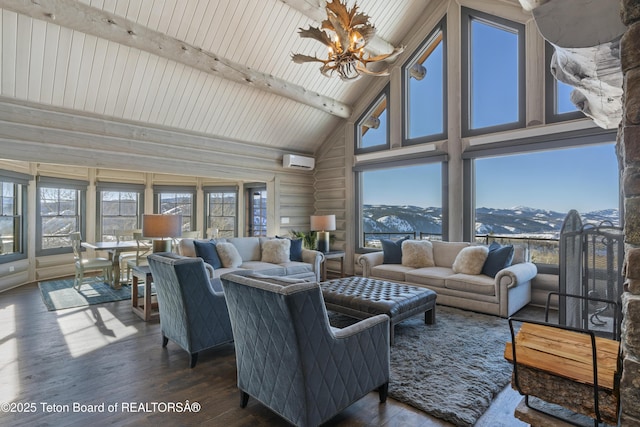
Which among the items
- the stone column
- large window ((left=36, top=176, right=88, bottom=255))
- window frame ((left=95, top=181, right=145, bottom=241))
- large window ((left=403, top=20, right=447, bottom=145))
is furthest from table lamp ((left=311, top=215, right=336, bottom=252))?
the stone column

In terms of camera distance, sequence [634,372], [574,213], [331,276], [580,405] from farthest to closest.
→ [331,276]
[574,213]
[580,405]
[634,372]

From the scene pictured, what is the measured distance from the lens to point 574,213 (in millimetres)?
2518

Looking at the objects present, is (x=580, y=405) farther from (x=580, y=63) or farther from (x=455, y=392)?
(x=580, y=63)

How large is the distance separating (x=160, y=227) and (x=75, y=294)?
→ 2375 millimetres

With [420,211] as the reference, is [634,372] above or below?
below

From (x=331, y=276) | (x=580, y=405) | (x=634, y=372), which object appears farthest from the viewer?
(x=331, y=276)

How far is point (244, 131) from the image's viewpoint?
253 inches

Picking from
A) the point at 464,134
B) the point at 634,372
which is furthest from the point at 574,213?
the point at 464,134

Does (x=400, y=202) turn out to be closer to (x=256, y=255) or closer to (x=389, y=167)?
(x=389, y=167)

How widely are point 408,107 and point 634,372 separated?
5907 millimetres

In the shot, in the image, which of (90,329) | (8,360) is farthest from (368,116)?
(8,360)

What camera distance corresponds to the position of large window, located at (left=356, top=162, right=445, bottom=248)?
6.11 meters

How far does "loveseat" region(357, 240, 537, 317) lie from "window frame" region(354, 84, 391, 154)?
215 cm

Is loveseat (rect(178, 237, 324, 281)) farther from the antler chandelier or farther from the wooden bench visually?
the wooden bench
